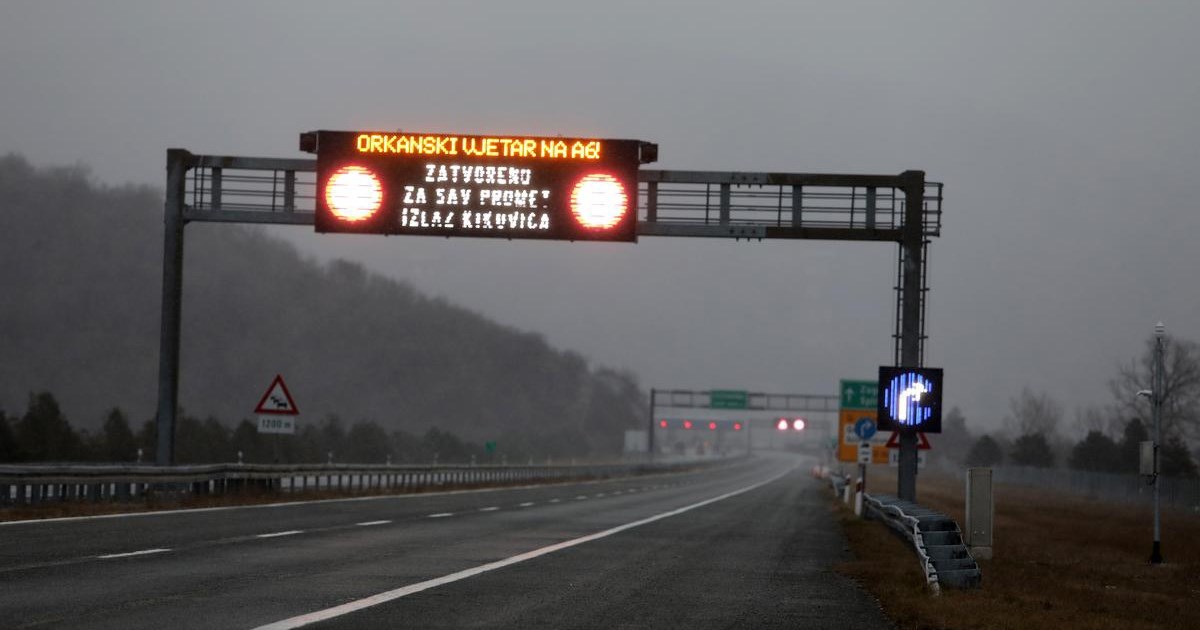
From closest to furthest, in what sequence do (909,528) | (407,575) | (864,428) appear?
(407,575), (909,528), (864,428)

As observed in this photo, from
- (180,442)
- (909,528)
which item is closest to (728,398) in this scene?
(180,442)

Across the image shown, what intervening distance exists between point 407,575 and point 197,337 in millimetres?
162763

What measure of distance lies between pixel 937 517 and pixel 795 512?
77.0ft

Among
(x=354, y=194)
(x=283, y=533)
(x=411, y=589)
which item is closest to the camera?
(x=411, y=589)

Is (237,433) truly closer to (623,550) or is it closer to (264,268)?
(623,550)

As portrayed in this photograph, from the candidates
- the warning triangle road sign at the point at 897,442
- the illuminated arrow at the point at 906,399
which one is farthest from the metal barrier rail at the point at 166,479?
the illuminated arrow at the point at 906,399

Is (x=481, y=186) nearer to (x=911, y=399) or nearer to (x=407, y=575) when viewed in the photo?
(x=911, y=399)

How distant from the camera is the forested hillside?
521 ft

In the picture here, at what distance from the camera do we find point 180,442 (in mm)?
73875

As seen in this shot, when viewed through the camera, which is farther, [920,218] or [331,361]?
[331,361]

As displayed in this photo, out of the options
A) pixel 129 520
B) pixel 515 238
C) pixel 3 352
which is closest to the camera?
pixel 129 520

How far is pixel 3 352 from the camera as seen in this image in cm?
15750

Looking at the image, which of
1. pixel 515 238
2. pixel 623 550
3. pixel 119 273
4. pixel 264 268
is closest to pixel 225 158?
pixel 515 238

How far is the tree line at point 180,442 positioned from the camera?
6334 cm
